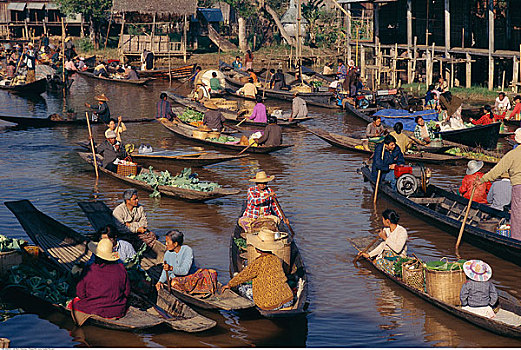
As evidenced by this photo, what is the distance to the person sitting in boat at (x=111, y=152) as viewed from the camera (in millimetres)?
16203

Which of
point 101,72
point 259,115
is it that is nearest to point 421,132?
point 259,115

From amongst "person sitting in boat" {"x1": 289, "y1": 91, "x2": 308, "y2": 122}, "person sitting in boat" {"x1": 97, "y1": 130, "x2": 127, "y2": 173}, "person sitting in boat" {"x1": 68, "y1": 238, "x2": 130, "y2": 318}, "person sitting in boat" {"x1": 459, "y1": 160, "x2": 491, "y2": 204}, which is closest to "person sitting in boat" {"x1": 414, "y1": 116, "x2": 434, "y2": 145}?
"person sitting in boat" {"x1": 289, "y1": 91, "x2": 308, "y2": 122}

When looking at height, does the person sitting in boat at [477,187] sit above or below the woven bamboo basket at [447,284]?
above

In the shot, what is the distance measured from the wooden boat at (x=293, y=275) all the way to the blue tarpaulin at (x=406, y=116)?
1149cm

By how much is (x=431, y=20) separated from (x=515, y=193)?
2558 centimetres

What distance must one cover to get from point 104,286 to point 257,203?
3643 millimetres

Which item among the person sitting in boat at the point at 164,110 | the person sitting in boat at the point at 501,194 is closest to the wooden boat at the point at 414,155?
the person sitting in boat at the point at 164,110

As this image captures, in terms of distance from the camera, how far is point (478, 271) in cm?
858

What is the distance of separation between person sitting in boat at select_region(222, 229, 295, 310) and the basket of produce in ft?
6.45

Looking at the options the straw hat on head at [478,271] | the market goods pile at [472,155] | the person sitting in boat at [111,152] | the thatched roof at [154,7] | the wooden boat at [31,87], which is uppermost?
the thatched roof at [154,7]

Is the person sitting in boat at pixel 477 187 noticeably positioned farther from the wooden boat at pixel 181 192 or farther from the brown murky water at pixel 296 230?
the wooden boat at pixel 181 192

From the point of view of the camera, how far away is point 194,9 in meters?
40.7

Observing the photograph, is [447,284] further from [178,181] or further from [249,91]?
[249,91]

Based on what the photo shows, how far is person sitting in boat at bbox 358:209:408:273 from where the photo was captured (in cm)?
1030
